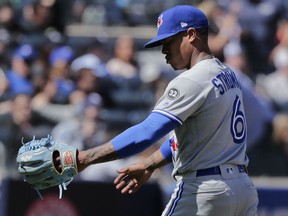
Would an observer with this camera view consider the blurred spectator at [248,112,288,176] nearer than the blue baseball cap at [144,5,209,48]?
No

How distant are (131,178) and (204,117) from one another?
2.09ft

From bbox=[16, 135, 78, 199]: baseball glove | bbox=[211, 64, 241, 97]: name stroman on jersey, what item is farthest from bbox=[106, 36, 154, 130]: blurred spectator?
bbox=[16, 135, 78, 199]: baseball glove

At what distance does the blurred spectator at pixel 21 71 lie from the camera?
10.8 meters

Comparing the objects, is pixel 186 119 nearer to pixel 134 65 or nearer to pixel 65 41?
pixel 134 65

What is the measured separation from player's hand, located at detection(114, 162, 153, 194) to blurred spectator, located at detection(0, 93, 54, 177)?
169 inches

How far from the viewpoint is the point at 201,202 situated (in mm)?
4926

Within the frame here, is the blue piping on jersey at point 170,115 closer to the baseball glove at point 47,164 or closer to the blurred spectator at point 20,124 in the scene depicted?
the baseball glove at point 47,164

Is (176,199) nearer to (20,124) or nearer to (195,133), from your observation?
(195,133)

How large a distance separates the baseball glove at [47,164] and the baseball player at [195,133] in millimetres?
70

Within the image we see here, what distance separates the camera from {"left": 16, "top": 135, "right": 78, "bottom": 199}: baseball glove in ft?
15.6

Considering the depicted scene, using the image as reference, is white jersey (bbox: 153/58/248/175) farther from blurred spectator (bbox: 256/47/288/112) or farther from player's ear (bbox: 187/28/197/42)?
blurred spectator (bbox: 256/47/288/112)

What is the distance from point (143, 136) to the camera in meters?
4.71

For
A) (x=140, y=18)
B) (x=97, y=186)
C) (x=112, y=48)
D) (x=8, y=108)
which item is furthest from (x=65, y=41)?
(x=97, y=186)

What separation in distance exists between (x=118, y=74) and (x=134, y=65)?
1.38ft
